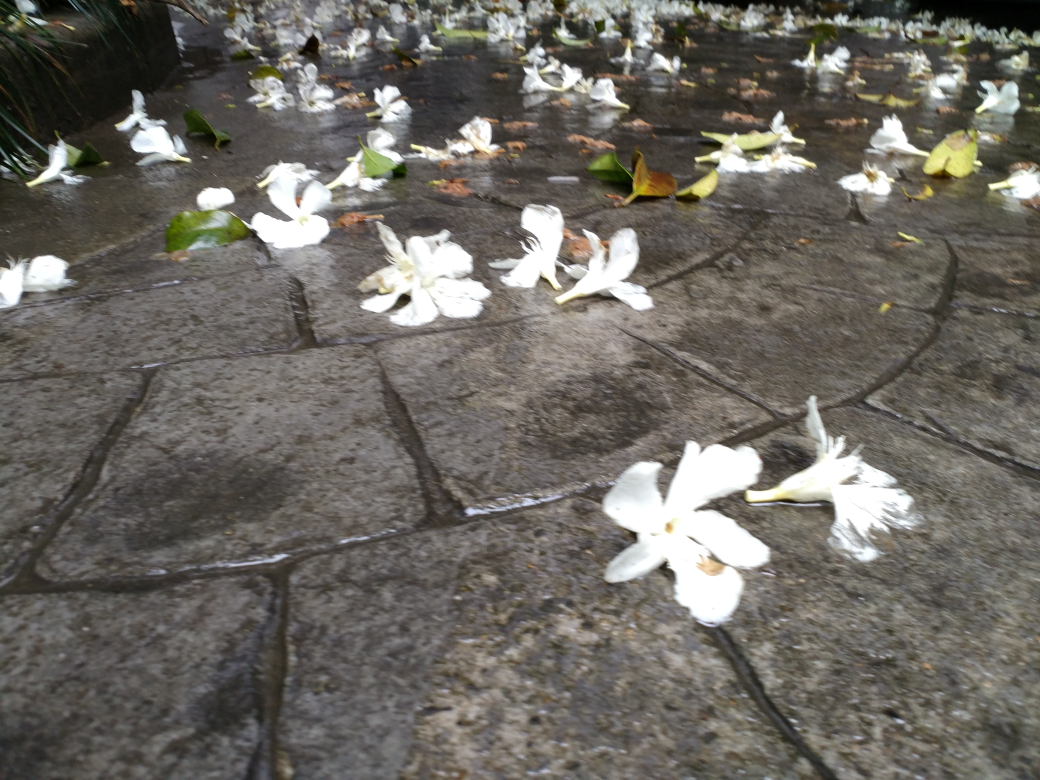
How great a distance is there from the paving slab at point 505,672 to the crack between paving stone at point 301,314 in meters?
0.64

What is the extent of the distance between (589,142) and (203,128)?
4.61ft

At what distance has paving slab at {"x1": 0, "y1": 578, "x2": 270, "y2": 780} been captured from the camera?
0.79 meters

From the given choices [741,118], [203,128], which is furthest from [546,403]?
[741,118]

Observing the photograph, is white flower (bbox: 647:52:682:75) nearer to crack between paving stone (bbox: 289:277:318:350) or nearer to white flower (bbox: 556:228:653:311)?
white flower (bbox: 556:228:653:311)

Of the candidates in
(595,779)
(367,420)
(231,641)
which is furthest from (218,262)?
(595,779)

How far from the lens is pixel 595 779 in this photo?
2.57ft

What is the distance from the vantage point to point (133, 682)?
870 millimetres

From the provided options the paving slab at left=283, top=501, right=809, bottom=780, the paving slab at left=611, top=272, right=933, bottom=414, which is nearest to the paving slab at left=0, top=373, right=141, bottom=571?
the paving slab at left=283, top=501, right=809, bottom=780

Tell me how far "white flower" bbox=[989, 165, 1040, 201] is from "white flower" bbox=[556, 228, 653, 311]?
1.43 m

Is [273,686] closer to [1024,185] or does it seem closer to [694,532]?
[694,532]

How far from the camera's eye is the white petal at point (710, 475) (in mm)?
975

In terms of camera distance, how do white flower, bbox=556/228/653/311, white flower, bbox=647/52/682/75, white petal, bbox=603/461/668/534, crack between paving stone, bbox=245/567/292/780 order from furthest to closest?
white flower, bbox=647/52/682/75
white flower, bbox=556/228/653/311
white petal, bbox=603/461/668/534
crack between paving stone, bbox=245/567/292/780

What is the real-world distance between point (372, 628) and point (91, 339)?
101 centimetres

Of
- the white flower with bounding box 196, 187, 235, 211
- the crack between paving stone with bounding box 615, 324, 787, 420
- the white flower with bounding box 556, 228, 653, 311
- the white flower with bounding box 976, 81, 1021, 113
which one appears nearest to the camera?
the crack between paving stone with bounding box 615, 324, 787, 420
